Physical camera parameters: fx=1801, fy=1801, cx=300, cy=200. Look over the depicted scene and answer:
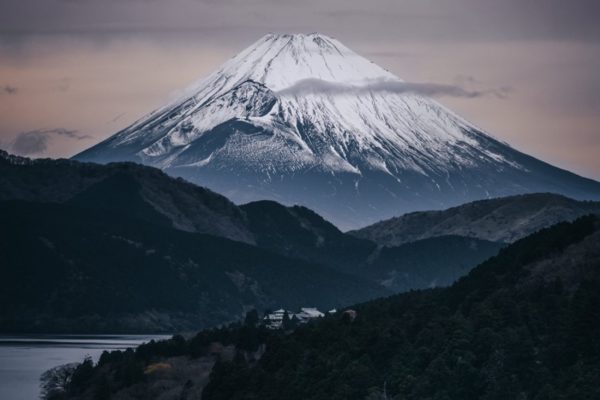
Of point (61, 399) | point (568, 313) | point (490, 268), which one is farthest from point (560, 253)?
point (61, 399)

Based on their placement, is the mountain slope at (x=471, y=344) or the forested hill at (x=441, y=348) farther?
the forested hill at (x=441, y=348)

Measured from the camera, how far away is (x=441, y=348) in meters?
133

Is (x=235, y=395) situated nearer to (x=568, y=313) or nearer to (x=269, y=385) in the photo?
(x=269, y=385)

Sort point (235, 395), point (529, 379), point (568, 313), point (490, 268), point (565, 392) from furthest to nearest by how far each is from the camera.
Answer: point (490, 268)
point (235, 395)
point (568, 313)
point (529, 379)
point (565, 392)

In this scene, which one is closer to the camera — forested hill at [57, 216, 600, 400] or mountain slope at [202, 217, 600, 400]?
mountain slope at [202, 217, 600, 400]

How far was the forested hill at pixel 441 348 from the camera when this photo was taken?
122m

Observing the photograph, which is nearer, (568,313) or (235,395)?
(568,313)

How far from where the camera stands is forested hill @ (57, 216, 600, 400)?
4818 inches

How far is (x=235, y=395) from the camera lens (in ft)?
452

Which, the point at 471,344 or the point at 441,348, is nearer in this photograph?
the point at 471,344

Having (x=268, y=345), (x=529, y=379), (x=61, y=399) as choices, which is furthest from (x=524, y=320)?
(x=61, y=399)

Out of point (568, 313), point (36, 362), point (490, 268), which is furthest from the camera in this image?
point (36, 362)

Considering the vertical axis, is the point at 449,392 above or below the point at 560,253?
below

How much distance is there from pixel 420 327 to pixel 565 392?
34.3 metres
